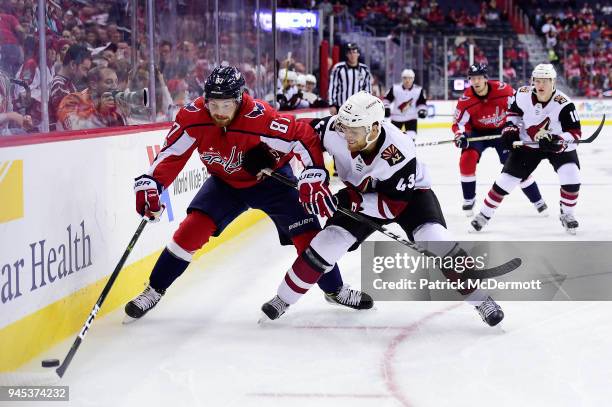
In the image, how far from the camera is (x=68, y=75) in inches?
163

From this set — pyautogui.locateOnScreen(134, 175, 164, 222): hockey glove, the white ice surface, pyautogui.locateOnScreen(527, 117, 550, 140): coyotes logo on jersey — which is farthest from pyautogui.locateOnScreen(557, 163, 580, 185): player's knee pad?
pyautogui.locateOnScreen(134, 175, 164, 222): hockey glove

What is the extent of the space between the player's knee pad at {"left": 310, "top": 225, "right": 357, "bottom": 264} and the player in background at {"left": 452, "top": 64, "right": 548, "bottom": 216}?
3.29m

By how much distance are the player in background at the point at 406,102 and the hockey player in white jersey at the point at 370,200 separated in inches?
276

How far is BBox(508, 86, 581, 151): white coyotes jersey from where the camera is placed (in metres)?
5.52

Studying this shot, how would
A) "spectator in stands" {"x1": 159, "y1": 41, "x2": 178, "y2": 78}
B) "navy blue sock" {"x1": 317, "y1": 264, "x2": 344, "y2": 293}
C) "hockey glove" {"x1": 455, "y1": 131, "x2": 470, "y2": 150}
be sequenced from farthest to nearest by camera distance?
"hockey glove" {"x1": 455, "y1": 131, "x2": 470, "y2": 150} → "spectator in stands" {"x1": 159, "y1": 41, "x2": 178, "y2": 78} → "navy blue sock" {"x1": 317, "y1": 264, "x2": 344, "y2": 293}

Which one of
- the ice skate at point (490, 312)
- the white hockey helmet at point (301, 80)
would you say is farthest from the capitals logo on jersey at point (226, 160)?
the white hockey helmet at point (301, 80)

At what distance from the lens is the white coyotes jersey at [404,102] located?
10.4 metres

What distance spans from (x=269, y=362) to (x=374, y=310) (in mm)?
844

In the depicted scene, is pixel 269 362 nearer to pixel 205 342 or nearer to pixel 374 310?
pixel 205 342

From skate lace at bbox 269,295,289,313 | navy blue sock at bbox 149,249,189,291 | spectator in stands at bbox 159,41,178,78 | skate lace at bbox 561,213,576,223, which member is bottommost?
skate lace at bbox 561,213,576,223

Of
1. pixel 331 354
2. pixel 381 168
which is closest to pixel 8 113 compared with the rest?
pixel 381 168

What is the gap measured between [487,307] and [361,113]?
2.78ft

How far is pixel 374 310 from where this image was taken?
3.74 m

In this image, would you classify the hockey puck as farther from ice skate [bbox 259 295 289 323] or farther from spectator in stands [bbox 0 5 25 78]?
spectator in stands [bbox 0 5 25 78]
